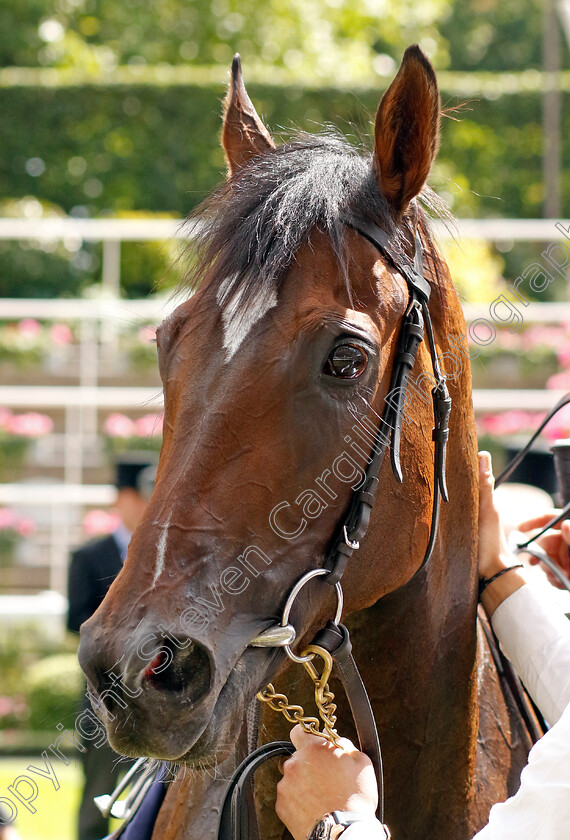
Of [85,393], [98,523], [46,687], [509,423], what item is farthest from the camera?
[85,393]

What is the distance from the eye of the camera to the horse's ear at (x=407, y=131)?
1867 millimetres

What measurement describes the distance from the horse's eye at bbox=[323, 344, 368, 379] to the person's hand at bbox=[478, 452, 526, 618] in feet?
2.10

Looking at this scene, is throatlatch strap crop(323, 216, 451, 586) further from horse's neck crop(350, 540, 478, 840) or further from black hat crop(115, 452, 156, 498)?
black hat crop(115, 452, 156, 498)

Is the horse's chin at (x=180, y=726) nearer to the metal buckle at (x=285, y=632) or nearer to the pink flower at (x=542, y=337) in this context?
the metal buckle at (x=285, y=632)

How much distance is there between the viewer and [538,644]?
78.5 inches

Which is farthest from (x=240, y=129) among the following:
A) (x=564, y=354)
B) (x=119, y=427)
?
(x=564, y=354)

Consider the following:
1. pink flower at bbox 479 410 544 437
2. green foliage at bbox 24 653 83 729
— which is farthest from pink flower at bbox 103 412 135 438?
pink flower at bbox 479 410 544 437

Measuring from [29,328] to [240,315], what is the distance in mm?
10541

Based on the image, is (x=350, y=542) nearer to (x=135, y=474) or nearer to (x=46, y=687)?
(x=135, y=474)

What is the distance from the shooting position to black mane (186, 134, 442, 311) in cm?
179

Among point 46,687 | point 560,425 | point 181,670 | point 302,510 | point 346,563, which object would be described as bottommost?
point 46,687

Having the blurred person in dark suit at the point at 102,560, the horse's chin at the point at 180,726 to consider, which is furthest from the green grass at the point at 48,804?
the horse's chin at the point at 180,726

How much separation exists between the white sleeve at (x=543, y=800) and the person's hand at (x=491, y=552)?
0.71 metres

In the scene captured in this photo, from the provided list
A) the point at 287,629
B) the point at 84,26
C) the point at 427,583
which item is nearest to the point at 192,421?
the point at 287,629
